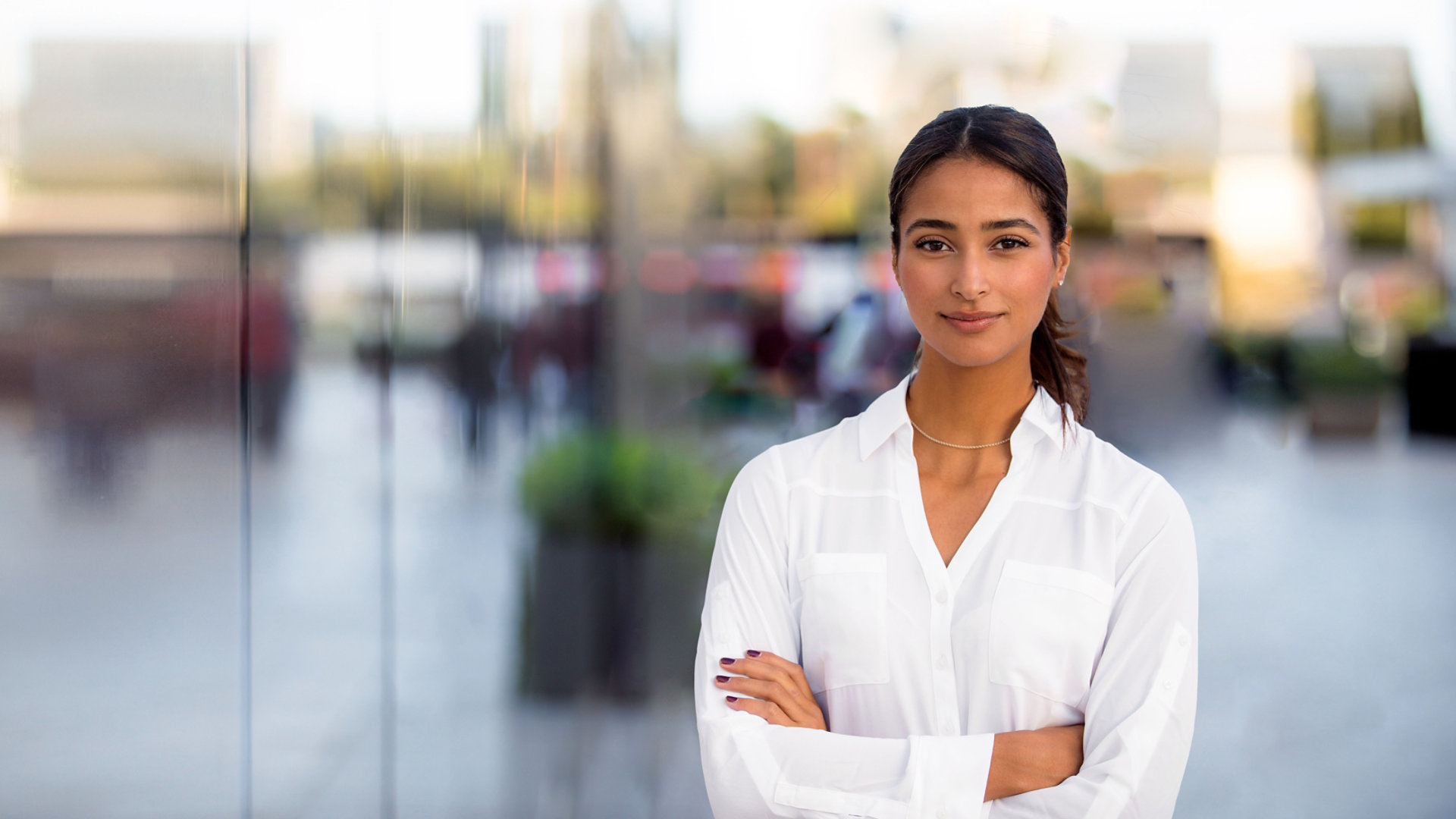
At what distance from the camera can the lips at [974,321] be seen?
154 cm

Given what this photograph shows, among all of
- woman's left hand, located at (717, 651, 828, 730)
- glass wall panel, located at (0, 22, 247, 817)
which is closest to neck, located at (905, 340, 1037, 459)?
woman's left hand, located at (717, 651, 828, 730)

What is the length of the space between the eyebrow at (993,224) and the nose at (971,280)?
1.7 inches

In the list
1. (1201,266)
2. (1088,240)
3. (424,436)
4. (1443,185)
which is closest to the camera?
(424,436)

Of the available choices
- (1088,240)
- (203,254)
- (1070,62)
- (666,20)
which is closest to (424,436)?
(203,254)

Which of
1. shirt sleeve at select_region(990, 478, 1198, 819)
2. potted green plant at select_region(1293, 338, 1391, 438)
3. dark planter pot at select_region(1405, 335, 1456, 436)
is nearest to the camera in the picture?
shirt sleeve at select_region(990, 478, 1198, 819)

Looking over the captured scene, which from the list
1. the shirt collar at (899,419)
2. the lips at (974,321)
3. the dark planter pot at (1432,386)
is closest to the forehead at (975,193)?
the lips at (974,321)

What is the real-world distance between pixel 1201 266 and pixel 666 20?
8159 millimetres

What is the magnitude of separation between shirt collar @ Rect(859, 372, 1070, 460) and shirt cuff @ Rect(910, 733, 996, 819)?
1.25 feet

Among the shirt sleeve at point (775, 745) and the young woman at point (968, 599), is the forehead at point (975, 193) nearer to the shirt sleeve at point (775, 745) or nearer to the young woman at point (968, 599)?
the young woman at point (968, 599)

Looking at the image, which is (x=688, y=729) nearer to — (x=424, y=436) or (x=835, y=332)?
(x=424, y=436)

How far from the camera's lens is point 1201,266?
41.6ft

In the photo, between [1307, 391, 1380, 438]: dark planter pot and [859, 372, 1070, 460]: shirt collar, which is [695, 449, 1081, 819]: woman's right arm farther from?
[1307, 391, 1380, 438]: dark planter pot

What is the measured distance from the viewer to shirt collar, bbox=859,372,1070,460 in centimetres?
163

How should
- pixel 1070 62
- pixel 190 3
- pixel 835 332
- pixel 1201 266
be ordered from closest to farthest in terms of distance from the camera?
pixel 190 3 → pixel 835 332 → pixel 1070 62 → pixel 1201 266
